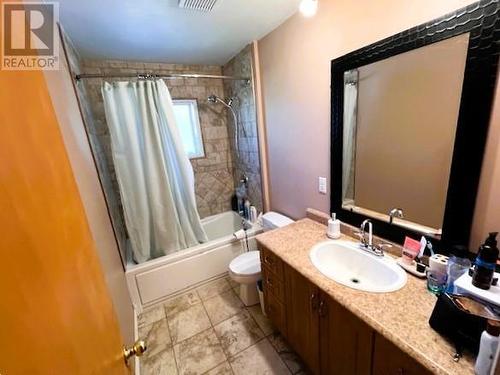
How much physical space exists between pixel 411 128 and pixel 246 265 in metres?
1.63

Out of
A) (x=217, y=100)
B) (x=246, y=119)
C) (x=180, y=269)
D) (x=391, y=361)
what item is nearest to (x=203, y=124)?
(x=217, y=100)

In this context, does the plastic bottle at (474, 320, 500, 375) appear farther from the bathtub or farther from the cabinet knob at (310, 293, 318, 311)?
the bathtub

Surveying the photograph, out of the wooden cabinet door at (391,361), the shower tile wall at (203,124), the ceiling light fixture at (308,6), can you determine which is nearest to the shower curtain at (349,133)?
the ceiling light fixture at (308,6)

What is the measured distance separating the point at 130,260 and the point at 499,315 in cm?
250

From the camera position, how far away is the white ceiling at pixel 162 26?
1438 millimetres

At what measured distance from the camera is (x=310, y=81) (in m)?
1.63

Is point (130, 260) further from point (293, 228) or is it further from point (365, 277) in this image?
point (365, 277)

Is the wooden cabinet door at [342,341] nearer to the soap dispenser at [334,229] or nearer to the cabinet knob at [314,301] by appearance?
the cabinet knob at [314,301]

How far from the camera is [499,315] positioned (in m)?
0.72

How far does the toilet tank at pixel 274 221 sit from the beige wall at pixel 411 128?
2.70ft

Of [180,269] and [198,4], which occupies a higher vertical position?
[198,4]

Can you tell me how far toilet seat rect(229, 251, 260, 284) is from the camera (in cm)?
191

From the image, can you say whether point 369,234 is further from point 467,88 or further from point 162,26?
point 162,26

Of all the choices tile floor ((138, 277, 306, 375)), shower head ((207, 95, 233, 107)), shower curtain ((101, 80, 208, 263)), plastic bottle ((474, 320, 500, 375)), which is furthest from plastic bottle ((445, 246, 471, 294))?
shower head ((207, 95, 233, 107))
